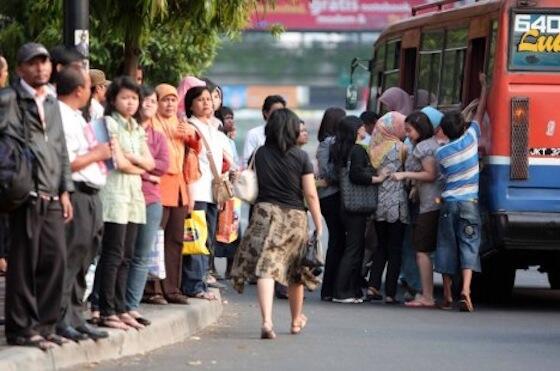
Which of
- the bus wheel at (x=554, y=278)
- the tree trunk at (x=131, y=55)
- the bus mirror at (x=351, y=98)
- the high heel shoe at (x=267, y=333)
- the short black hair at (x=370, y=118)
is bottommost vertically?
the bus wheel at (x=554, y=278)

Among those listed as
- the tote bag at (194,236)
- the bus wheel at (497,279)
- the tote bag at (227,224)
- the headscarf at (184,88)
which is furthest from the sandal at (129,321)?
the bus wheel at (497,279)

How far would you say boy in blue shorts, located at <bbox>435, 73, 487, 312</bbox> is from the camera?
51.1ft

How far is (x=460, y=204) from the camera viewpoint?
51.6 ft

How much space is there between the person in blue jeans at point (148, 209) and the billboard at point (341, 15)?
61.3m

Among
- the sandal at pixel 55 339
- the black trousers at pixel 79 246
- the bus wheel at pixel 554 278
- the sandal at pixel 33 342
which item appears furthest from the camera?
the bus wheel at pixel 554 278

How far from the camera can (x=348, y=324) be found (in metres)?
14.3

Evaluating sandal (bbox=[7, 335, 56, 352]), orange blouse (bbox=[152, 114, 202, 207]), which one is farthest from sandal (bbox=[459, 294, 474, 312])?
sandal (bbox=[7, 335, 56, 352])

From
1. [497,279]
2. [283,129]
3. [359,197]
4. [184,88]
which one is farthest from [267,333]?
[497,279]

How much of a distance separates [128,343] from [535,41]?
6.06 m

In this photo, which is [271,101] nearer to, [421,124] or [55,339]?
[421,124]

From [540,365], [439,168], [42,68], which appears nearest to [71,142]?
[42,68]

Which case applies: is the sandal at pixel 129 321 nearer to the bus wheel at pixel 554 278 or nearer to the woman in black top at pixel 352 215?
the woman in black top at pixel 352 215

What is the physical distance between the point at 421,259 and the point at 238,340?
3.92m

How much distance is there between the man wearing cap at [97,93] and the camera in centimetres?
1247
